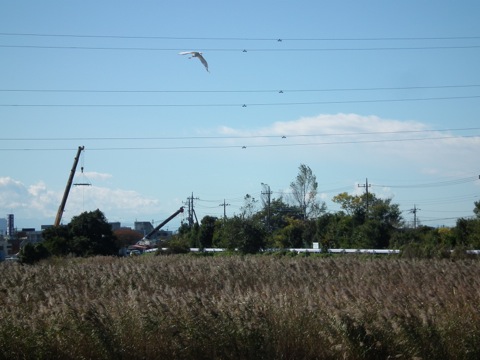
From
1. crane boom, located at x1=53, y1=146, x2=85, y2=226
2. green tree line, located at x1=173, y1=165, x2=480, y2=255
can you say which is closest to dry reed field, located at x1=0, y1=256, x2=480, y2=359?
green tree line, located at x1=173, y1=165, x2=480, y2=255

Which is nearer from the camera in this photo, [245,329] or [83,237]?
[245,329]

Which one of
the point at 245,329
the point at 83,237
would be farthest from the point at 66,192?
the point at 245,329

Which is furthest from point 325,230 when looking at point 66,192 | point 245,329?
point 245,329

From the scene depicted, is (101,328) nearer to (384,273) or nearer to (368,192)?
(384,273)

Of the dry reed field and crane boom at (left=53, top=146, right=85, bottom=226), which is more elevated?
crane boom at (left=53, top=146, right=85, bottom=226)

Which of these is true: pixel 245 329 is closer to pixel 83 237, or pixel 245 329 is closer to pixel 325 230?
pixel 83 237

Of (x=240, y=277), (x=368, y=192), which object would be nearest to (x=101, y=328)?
(x=240, y=277)

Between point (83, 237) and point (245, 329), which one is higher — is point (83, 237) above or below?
above

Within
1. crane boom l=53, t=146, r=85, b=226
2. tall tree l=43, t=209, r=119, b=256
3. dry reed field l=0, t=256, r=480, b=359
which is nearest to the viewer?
dry reed field l=0, t=256, r=480, b=359

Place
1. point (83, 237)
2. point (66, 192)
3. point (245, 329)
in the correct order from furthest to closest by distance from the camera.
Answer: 1. point (66, 192)
2. point (83, 237)
3. point (245, 329)

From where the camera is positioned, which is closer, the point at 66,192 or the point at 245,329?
the point at 245,329

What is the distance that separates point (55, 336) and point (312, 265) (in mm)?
15170

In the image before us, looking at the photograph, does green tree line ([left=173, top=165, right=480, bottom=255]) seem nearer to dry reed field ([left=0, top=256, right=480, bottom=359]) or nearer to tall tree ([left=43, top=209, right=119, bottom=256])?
tall tree ([left=43, top=209, right=119, bottom=256])

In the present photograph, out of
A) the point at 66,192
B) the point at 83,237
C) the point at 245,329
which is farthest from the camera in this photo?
the point at 66,192
